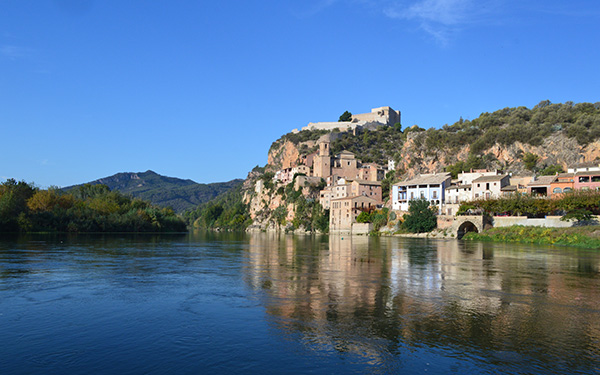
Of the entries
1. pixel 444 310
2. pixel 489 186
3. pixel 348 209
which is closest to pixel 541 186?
pixel 489 186

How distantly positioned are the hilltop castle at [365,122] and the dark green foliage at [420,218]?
73944 mm

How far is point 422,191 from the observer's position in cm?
7731

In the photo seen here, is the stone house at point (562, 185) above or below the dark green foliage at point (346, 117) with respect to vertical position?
below

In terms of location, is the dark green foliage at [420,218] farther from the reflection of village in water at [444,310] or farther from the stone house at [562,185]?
the reflection of village in water at [444,310]

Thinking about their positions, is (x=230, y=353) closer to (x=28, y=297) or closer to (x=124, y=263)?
(x=28, y=297)

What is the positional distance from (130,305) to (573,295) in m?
15.8

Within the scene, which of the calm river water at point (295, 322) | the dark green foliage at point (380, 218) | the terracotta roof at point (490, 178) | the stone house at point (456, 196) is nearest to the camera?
the calm river water at point (295, 322)

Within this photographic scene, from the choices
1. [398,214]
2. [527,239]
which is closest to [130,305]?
[527,239]

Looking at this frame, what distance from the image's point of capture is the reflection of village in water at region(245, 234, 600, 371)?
10.3 m

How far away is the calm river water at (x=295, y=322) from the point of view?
30.4ft

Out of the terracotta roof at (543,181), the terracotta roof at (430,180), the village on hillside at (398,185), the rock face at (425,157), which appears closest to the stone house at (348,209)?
the village on hillside at (398,185)

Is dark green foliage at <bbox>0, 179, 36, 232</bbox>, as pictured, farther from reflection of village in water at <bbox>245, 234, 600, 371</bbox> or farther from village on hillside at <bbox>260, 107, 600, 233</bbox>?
village on hillside at <bbox>260, 107, 600, 233</bbox>

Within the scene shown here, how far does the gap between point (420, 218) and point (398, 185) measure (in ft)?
47.8

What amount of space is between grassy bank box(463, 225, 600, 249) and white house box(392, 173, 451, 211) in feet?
55.4
